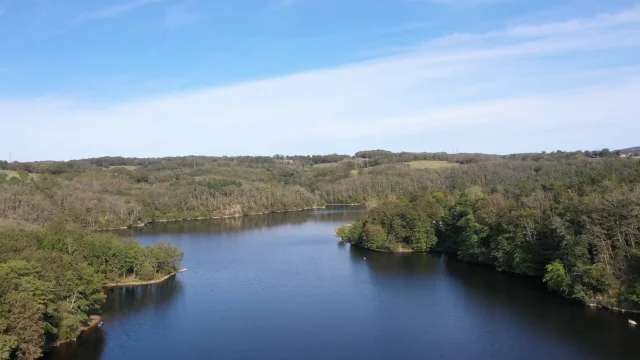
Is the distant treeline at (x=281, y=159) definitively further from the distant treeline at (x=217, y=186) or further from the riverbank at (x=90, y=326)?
the riverbank at (x=90, y=326)

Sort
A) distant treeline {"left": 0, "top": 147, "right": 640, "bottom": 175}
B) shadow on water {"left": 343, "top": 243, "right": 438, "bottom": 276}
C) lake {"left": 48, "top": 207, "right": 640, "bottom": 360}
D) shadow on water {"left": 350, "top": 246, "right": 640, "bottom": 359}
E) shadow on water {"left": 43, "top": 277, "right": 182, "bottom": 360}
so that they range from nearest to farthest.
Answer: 1. shadow on water {"left": 43, "top": 277, "right": 182, "bottom": 360}
2. lake {"left": 48, "top": 207, "right": 640, "bottom": 360}
3. shadow on water {"left": 350, "top": 246, "right": 640, "bottom": 359}
4. shadow on water {"left": 343, "top": 243, "right": 438, "bottom": 276}
5. distant treeline {"left": 0, "top": 147, "right": 640, "bottom": 175}

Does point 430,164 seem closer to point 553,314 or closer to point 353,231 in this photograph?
point 353,231

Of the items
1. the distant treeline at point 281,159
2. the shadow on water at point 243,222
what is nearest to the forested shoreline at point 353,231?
the shadow on water at point 243,222

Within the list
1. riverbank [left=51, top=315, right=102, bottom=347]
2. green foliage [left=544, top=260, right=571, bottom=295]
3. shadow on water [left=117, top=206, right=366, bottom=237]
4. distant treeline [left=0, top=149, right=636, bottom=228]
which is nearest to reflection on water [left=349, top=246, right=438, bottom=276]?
green foliage [left=544, top=260, right=571, bottom=295]

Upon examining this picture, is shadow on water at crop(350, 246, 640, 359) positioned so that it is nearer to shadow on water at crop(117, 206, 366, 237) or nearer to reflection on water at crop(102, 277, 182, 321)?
reflection on water at crop(102, 277, 182, 321)

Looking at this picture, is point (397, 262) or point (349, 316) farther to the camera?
point (397, 262)

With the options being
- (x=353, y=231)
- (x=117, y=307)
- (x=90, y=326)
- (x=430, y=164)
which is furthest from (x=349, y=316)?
(x=430, y=164)
